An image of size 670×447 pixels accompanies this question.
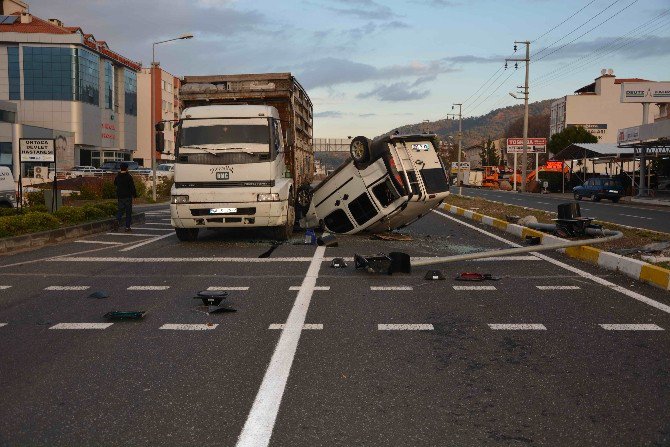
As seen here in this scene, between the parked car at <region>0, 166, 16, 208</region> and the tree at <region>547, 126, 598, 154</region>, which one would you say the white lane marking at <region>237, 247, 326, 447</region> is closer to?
the parked car at <region>0, 166, 16, 208</region>

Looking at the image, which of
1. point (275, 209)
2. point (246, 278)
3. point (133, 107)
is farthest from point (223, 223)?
point (133, 107)

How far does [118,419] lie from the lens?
3.98m

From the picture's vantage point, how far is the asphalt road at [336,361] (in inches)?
152

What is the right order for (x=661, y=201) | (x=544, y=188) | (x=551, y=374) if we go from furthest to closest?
(x=544, y=188) → (x=661, y=201) → (x=551, y=374)

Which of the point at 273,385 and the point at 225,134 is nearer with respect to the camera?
the point at 273,385

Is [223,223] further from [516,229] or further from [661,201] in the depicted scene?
[661,201]

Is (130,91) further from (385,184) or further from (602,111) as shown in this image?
(385,184)

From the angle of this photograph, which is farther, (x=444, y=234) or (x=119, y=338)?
(x=444, y=234)

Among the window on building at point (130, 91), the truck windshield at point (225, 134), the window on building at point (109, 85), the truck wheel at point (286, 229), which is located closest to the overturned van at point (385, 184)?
the truck wheel at point (286, 229)

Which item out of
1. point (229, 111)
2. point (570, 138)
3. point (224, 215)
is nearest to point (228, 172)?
point (224, 215)

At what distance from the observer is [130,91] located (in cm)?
9069

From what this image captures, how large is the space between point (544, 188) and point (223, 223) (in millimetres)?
48882

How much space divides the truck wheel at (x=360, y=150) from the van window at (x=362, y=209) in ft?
2.48

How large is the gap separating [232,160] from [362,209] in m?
3.00
